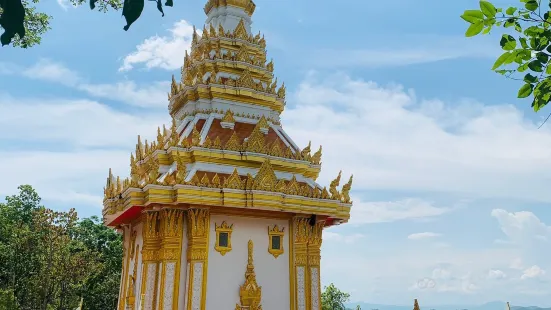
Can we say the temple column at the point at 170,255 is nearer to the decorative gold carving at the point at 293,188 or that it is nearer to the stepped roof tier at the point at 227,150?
the stepped roof tier at the point at 227,150

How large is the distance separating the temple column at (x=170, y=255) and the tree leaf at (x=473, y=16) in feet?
36.5

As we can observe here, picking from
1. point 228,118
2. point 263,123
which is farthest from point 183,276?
point 263,123

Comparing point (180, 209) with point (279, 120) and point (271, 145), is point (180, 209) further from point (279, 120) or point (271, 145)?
point (279, 120)

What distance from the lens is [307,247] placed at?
14.6 metres

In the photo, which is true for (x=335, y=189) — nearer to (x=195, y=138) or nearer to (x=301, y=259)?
(x=301, y=259)

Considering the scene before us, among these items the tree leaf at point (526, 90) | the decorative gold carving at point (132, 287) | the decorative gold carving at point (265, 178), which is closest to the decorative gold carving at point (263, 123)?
the decorative gold carving at point (265, 178)

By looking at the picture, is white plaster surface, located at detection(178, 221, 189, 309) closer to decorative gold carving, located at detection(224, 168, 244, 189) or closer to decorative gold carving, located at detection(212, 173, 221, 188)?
decorative gold carving, located at detection(212, 173, 221, 188)

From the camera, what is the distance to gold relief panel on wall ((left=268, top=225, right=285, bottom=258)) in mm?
14195

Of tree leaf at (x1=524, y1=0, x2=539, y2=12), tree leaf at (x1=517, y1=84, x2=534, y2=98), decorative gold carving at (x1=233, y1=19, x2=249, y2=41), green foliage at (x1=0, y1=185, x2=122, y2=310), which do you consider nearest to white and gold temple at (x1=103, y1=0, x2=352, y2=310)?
decorative gold carving at (x1=233, y1=19, x2=249, y2=41)

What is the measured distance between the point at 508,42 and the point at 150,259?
11902 millimetres

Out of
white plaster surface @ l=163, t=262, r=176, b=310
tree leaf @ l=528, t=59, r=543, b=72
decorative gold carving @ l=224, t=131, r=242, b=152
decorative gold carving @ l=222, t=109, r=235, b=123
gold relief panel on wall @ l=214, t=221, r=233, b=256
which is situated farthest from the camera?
decorative gold carving @ l=222, t=109, r=235, b=123

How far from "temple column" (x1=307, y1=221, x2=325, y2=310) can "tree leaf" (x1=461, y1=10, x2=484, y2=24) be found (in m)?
11.7

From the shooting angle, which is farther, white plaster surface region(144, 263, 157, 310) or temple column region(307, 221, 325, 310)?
temple column region(307, 221, 325, 310)

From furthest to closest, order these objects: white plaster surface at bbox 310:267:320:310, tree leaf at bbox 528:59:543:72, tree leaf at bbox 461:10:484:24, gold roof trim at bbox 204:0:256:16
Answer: gold roof trim at bbox 204:0:256:16, white plaster surface at bbox 310:267:320:310, tree leaf at bbox 528:59:543:72, tree leaf at bbox 461:10:484:24
